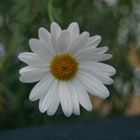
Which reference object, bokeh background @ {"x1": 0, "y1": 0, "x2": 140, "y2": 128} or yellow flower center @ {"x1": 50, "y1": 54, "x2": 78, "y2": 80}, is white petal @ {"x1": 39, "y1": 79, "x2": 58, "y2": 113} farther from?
bokeh background @ {"x1": 0, "y1": 0, "x2": 140, "y2": 128}

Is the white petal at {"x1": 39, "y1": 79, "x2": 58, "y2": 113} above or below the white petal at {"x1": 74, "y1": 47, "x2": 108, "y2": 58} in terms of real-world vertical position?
below

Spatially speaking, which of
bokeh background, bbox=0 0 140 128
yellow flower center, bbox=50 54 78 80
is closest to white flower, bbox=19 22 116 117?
yellow flower center, bbox=50 54 78 80

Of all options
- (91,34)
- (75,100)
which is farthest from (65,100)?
(91,34)

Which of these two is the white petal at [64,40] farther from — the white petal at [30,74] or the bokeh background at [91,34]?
the bokeh background at [91,34]

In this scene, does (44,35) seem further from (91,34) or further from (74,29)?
(91,34)

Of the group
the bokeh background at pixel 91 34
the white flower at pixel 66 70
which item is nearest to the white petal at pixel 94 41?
the white flower at pixel 66 70

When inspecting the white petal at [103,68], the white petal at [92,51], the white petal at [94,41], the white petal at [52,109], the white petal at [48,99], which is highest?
the white petal at [94,41]

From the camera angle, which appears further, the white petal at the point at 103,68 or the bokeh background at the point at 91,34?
the bokeh background at the point at 91,34

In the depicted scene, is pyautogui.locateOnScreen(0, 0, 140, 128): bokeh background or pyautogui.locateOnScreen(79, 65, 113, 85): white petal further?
pyautogui.locateOnScreen(0, 0, 140, 128): bokeh background
